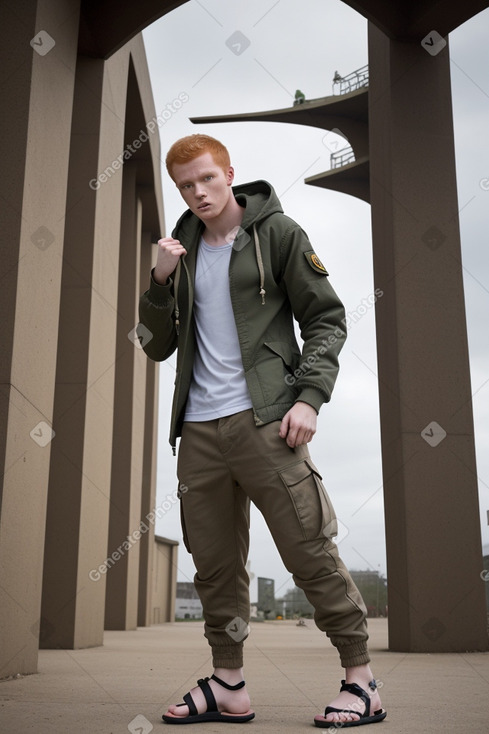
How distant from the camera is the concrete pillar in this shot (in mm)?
3424

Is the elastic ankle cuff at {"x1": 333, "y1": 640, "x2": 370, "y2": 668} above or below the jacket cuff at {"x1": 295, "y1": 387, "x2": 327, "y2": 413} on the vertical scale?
below

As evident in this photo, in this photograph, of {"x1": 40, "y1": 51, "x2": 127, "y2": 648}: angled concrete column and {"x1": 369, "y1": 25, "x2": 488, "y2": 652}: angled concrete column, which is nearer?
{"x1": 369, "y1": 25, "x2": 488, "y2": 652}: angled concrete column

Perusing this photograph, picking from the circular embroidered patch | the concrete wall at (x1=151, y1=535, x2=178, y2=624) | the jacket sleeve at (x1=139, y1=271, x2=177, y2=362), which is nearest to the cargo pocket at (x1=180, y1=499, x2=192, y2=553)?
the jacket sleeve at (x1=139, y1=271, x2=177, y2=362)

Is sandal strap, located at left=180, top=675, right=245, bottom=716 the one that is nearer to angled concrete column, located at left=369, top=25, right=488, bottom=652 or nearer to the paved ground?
the paved ground

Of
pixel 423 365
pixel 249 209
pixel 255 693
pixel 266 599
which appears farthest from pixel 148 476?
pixel 249 209

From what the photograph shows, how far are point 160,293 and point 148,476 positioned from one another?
12.3 metres

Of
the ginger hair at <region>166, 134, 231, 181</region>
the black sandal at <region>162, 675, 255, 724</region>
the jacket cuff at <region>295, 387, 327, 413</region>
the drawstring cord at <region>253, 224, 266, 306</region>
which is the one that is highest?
the ginger hair at <region>166, 134, 231, 181</region>

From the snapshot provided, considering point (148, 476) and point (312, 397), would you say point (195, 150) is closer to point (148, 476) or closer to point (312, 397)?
point (312, 397)

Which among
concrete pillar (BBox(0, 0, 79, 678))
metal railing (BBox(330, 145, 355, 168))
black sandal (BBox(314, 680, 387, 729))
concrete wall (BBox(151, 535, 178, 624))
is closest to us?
black sandal (BBox(314, 680, 387, 729))

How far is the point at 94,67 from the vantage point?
639cm


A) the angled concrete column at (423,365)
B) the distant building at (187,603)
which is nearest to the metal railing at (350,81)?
the angled concrete column at (423,365)

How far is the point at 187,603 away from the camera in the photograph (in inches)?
1074

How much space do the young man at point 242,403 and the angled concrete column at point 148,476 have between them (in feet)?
34.5

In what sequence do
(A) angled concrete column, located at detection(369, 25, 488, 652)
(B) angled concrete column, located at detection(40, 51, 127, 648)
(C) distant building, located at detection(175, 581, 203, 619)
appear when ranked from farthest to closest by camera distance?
(C) distant building, located at detection(175, 581, 203, 619) → (B) angled concrete column, located at detection(40, 51, 127, 648) → (A) angled concrete column, located at detection(369, 25, 488, 652)
